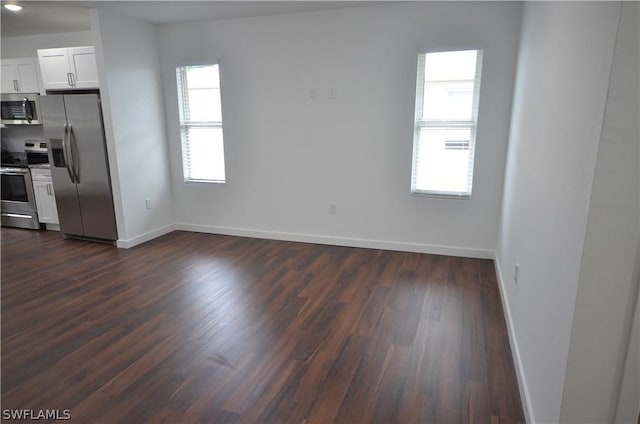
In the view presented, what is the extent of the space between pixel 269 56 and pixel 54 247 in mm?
3489

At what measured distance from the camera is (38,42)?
18.5 feet

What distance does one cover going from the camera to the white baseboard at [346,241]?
420 cm

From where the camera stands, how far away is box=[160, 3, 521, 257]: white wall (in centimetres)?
384

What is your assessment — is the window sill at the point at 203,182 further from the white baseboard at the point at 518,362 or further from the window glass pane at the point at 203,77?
the white baseboard at the point at 518,362

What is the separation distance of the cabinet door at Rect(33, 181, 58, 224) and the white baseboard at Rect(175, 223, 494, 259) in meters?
1.65

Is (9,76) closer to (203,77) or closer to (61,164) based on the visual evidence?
(61,164)

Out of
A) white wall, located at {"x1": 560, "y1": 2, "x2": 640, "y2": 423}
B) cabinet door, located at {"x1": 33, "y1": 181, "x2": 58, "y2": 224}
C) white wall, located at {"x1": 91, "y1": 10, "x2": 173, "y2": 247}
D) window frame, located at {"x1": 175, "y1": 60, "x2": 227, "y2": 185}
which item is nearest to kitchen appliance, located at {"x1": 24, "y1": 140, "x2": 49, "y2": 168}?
cabinet door, located at {"x1": 33, "y1": 181, "x2": 58, "y2": 224}

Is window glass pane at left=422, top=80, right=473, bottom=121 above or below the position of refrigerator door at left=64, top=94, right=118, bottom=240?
above

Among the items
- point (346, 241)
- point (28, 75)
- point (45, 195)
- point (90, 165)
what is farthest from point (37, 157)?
point (346, 241)

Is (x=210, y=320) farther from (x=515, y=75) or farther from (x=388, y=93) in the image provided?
(x=515, y=75)

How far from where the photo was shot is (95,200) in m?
4.61

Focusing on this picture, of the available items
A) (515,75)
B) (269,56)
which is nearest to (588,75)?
(515,75)

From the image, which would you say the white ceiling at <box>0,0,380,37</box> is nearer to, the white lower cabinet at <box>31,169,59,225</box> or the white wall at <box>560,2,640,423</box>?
the white lower cabinet at <box>31,169,59,225</box>

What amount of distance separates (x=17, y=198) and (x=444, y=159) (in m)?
5.80
